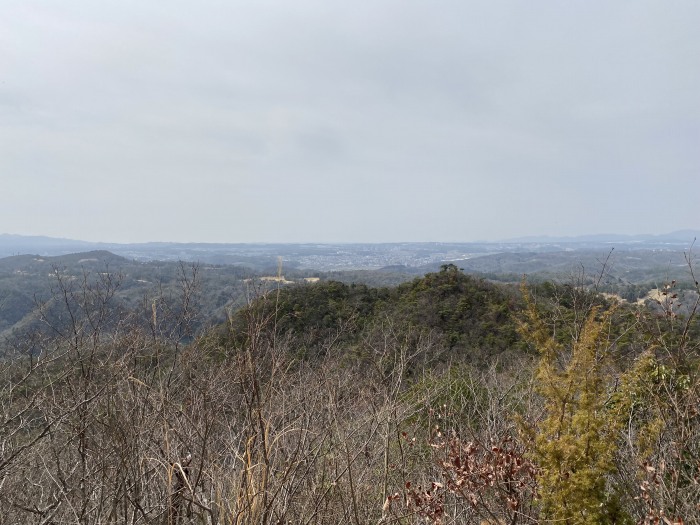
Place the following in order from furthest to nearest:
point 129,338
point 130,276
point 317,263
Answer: point 317,263, point 130,276, point 129,338

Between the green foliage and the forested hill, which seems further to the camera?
the forested hill

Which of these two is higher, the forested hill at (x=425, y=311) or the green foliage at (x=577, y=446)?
the green foliage at (x=577, y=446)

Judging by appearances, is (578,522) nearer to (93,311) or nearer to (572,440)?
(572,440)

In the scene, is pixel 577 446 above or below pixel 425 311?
above

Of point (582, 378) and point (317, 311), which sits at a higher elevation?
point (582, 378)

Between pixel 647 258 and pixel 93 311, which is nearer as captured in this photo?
pixel 93 311

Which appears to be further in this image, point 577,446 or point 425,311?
point 425,311

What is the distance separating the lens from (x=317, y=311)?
24.9 meters

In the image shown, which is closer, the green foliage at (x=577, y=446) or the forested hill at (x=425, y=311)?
the green foliage at (x=577, y=446)

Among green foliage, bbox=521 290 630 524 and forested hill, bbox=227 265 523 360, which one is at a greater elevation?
green foliage, bbox=521 290 630 524

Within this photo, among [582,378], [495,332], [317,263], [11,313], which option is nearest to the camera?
[582,378]

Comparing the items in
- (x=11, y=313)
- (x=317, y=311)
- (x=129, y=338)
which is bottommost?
(x=11, y=313)

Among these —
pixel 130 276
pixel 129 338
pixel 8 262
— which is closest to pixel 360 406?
pixel 129 338

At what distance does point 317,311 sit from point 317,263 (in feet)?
242
